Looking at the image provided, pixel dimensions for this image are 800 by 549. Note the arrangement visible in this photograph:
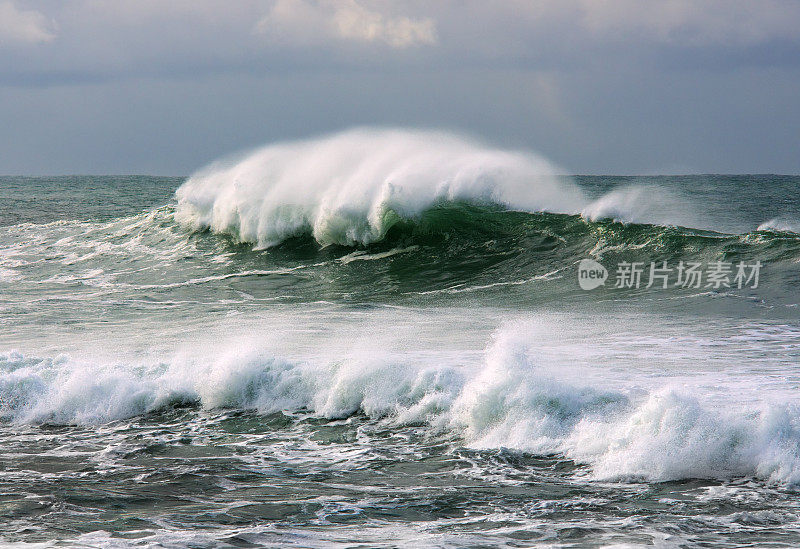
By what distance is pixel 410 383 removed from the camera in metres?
7.09

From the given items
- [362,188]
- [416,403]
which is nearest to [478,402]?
[416,403]

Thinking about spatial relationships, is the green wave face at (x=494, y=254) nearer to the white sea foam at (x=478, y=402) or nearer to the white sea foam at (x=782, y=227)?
the white sea foam at (x=782, y=227)

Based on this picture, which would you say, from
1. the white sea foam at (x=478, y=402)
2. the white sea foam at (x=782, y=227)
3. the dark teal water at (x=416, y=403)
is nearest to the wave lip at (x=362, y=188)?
the dark teal water at (x=416, y=403)

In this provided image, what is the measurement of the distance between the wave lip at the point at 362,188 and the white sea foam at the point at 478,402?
672cm

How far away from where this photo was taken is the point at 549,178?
17.0 meters

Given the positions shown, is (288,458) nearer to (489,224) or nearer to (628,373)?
(628,373)

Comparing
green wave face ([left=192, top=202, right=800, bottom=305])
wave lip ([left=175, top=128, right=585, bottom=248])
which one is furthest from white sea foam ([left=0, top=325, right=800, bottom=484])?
wave lip ([left=175, top=128, right=585, bottom=248])

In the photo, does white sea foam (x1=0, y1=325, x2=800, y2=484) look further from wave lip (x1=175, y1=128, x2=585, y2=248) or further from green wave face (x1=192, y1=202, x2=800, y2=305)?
wave lip (x1=175, y1=128, x2=585, y2=248)

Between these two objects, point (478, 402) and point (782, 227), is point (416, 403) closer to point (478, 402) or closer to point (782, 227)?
point (478, 402)

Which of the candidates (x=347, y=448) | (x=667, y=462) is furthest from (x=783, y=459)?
(x=347, y=448)

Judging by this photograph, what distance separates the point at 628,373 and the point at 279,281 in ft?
24.8

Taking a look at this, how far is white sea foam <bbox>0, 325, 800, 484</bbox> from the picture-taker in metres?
5.33

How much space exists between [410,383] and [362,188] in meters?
8.74

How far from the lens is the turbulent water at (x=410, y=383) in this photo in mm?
4707
